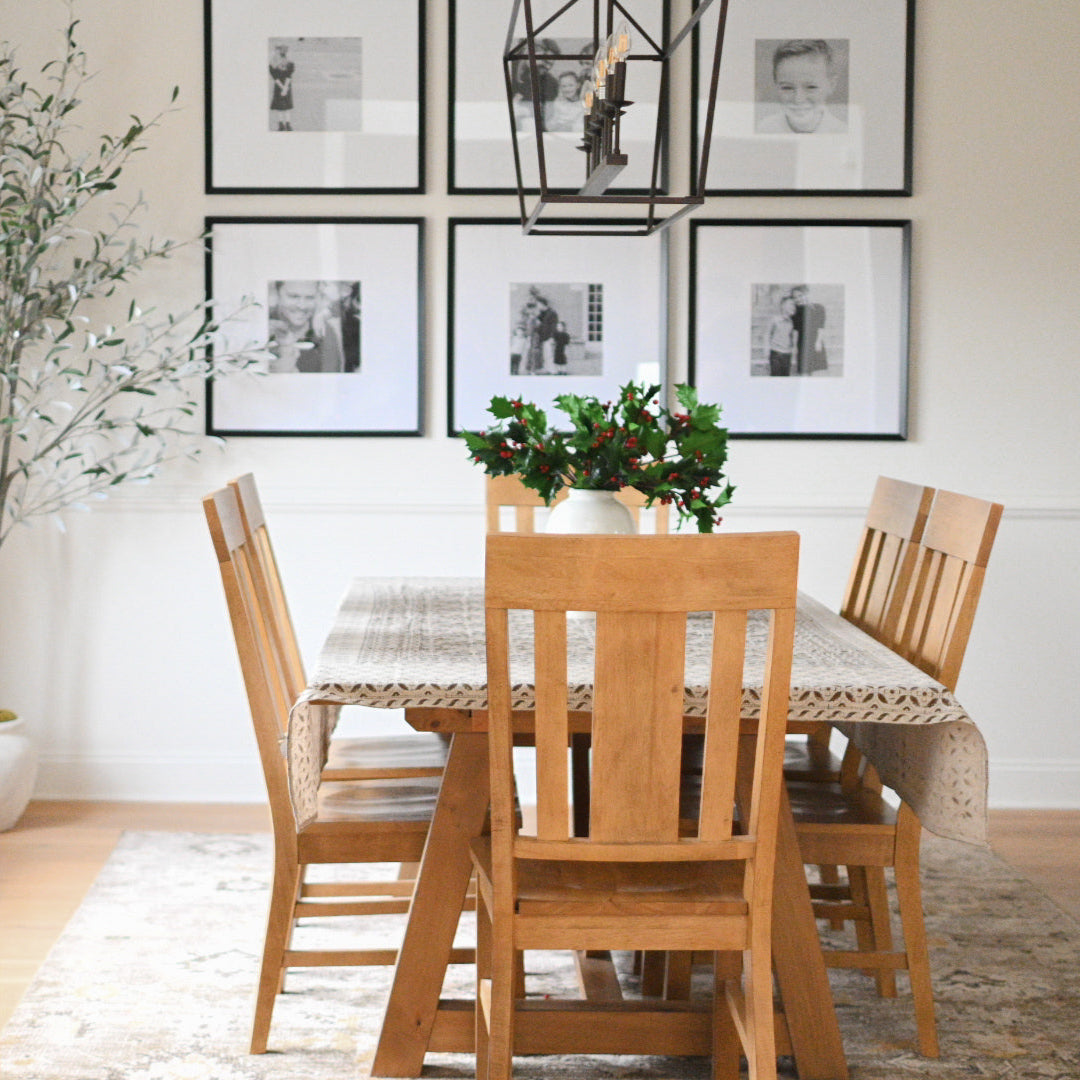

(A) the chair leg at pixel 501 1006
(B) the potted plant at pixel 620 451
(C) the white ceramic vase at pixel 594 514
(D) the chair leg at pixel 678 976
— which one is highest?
(B) the potted plant at pixel 620 451

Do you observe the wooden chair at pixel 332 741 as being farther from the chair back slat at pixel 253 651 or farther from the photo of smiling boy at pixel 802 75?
the photo of smiling boy at pixel 802 75

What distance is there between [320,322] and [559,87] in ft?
3.15

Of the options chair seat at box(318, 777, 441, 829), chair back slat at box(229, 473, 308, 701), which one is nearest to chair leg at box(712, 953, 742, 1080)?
chair seat at box(318, 777, 441, 829)

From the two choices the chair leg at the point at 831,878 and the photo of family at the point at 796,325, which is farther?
the photo of family at the point at 796,325

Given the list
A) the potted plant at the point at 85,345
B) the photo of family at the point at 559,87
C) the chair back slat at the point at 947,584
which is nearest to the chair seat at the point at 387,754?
the chair back slat at the point at 947,584

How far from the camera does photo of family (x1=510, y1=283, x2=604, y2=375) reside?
3.89m

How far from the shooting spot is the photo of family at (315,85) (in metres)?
3.84

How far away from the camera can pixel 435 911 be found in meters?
2.23

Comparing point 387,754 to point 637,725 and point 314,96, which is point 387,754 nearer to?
point 637,725

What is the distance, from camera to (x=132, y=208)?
12.5 feet

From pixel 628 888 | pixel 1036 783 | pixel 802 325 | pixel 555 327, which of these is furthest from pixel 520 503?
pixel 1036 783

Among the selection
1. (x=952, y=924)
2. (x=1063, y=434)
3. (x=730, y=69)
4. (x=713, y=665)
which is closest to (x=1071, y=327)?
(x=1063, y=434)

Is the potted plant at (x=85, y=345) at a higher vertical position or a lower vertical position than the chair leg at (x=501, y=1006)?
higher

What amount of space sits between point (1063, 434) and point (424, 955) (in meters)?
2.60
